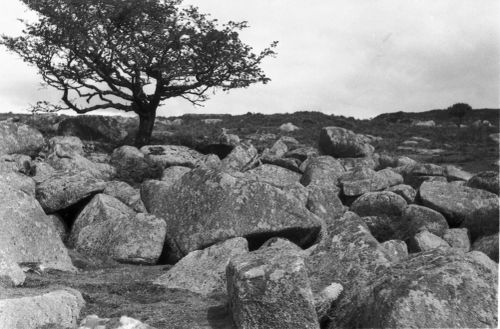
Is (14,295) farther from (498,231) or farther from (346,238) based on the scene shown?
(498,231)

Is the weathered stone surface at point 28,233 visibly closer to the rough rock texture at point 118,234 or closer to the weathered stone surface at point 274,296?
the rough rock texture at point 118,234

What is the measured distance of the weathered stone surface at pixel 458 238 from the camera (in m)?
16.8

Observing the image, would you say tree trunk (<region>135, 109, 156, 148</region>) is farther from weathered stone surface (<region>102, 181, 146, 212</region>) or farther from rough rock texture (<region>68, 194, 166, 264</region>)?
rough rock texture (<region>68, 194, 166, 264</region>)

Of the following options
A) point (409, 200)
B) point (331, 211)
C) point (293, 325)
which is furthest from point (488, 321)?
point (409, 200)

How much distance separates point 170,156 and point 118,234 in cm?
1145

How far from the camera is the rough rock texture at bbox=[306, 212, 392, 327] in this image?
9.82 m

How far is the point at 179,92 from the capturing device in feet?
118

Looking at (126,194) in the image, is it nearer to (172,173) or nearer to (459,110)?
(172,173)

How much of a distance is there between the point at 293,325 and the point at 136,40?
27583mm

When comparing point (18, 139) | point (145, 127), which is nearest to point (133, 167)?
point (18, 139)

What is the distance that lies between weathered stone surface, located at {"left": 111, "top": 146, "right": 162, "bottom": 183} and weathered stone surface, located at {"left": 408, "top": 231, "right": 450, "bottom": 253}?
12275 millimetres

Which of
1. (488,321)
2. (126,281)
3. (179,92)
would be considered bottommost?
(126,281)

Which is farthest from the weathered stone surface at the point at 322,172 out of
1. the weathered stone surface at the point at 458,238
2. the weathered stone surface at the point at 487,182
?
the weathered stone surface at the point at 458,238

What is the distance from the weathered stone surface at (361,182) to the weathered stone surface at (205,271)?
33.5 feet
